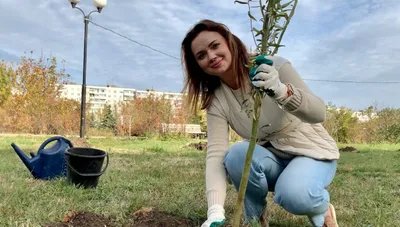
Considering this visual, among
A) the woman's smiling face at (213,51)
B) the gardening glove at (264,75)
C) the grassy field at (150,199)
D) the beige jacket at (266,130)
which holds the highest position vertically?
the woman's smiling face at (213,51)

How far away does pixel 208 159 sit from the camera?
216cm

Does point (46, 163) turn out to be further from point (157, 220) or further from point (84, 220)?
point (157, 220)

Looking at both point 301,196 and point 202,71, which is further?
point 202,71

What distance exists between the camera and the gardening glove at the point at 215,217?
5.53ft

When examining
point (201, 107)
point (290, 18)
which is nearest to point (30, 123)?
point (201, 107)

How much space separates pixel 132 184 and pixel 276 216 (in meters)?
1.49


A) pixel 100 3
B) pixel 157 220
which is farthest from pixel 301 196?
pixel 100 3

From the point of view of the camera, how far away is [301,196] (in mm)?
1874

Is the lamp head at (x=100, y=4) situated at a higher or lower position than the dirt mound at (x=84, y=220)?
higher

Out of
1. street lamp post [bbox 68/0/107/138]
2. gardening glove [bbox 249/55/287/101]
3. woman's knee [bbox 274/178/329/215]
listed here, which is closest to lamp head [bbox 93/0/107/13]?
street lamp post [bbox 68/0/107/138]

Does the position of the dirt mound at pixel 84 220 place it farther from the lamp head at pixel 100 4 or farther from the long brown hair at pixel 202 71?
the lamp head at pixel 100 4

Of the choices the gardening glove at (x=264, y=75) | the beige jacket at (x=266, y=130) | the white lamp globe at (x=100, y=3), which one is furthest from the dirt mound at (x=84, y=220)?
the white lamp globe at (x=100, y=3)

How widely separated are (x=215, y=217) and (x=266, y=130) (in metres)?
0.61

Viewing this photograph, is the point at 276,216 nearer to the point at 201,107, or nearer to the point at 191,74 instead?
the point at 201,107
